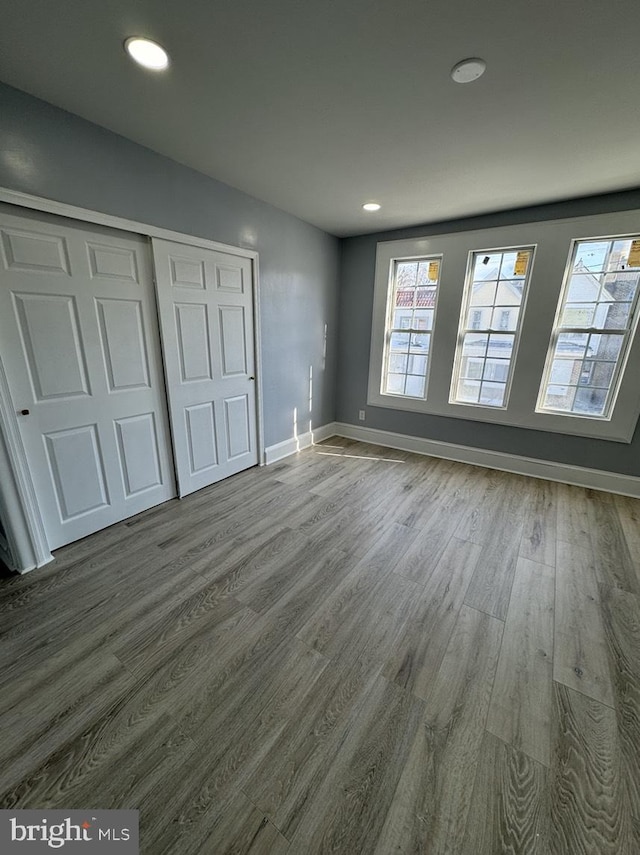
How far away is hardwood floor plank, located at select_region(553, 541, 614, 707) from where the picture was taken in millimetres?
1429

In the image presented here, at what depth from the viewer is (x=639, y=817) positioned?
1.01 m

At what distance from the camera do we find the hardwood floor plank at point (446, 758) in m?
0.97

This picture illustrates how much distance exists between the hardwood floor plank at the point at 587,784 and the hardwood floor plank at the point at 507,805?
37 mm

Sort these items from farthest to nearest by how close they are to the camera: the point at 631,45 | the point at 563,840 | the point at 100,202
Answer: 1. the point at 100,202
2. the point at 631,45
3. the point at 563,840

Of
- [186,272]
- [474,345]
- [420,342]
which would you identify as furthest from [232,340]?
[474,345]

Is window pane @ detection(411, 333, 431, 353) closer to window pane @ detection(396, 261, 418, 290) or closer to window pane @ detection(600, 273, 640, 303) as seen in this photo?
window pane @ detection(396, 261, 418, 290)

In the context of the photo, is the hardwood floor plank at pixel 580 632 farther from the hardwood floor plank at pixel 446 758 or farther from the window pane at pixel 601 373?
the window pane at pixel 601 373

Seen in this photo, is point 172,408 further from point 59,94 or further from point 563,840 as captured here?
point 563,840

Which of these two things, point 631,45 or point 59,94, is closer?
point 631,45

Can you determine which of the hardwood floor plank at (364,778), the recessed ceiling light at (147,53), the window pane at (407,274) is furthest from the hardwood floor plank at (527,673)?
the window pane at (407,274)

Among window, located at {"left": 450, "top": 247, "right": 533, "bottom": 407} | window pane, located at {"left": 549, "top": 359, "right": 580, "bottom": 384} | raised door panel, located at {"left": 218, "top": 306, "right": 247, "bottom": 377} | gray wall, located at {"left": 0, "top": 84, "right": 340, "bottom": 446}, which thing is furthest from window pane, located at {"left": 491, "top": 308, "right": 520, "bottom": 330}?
raised door panel, located at {"left": 218, "top": 306, "right": 247, "bottom": 377}

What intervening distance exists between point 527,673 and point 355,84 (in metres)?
2.84

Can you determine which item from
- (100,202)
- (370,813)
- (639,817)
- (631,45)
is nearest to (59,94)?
(100,202)

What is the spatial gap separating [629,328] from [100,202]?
4188mm
